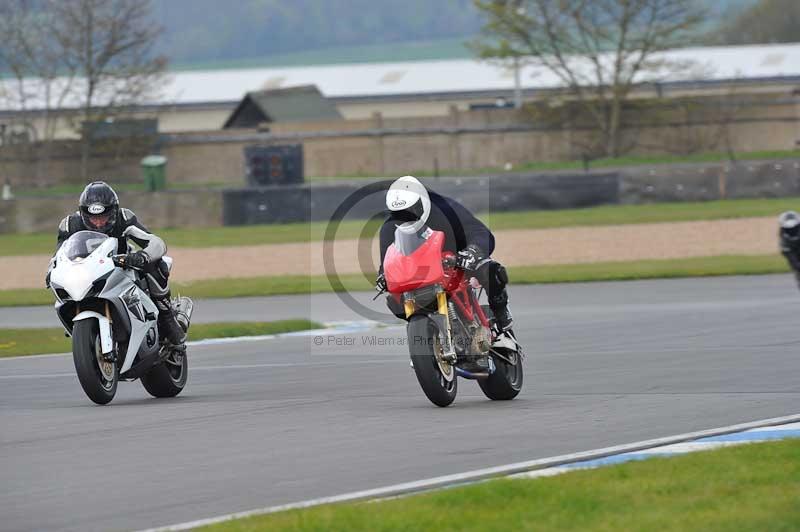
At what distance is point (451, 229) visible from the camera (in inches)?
416

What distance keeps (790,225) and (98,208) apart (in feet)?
16.7

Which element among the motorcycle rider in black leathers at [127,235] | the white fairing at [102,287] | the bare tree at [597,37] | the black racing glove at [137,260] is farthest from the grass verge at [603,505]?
the bare tree at [597,37]

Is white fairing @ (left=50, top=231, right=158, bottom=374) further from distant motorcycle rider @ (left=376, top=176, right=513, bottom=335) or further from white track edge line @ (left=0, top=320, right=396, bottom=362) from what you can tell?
white track edge line @ (left=0, top=320, right=396, bottom=362)

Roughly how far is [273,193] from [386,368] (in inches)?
919

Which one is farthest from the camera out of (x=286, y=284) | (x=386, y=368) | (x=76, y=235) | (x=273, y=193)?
(x=273, y=193)

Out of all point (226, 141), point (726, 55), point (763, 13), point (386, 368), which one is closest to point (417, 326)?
point (386, 368)

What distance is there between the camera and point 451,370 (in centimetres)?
1041

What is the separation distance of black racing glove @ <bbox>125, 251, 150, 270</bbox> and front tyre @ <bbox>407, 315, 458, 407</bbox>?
7.65 feet

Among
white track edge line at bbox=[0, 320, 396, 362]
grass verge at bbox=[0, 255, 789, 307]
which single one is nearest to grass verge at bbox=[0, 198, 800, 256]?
grass verge at bbox=[0, 255, 789, 307]

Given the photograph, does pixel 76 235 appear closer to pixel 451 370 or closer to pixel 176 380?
pixel 176 380

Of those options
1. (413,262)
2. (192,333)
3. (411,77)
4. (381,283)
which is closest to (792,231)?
(413,262)

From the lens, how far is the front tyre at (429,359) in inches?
389

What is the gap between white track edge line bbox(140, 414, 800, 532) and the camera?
21.7ft

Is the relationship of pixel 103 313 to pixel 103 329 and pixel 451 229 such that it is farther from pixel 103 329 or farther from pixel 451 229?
pixel 451 229
